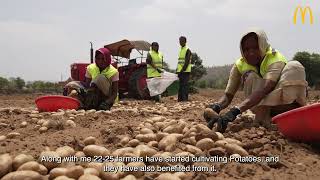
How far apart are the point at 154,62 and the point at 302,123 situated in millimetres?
6898

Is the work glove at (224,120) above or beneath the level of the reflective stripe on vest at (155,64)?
beneath

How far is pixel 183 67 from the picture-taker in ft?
30.8

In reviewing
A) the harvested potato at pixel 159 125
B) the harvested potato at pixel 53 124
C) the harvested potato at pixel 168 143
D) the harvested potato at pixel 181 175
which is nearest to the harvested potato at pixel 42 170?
the harvested potato at pixel 181 175

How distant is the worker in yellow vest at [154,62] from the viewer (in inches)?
377

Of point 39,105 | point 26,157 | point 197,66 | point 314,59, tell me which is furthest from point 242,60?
point 197,66

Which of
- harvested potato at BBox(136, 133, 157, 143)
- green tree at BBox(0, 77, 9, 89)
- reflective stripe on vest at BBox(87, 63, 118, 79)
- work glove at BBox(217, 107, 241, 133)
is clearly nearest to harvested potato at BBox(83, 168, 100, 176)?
harvested potato at BBox(136, 133, 157, 143)

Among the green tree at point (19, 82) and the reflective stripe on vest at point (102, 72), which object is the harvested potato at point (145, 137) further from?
the green tree at point (19, 82)

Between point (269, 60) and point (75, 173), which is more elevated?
point (269, 60)

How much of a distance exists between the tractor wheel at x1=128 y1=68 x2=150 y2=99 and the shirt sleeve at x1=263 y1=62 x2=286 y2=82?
6.48 meters

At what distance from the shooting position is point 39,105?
216 inches

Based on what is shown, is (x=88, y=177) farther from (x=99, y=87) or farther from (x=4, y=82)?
(x=4, y=82)

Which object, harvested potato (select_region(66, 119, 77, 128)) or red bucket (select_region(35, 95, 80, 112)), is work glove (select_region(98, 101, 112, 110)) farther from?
harvested potato (select_region(66, 119, 77, 128))

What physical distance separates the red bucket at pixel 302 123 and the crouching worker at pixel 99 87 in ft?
10.0

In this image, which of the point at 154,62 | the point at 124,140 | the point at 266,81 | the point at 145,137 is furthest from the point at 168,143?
the point at 154,62
